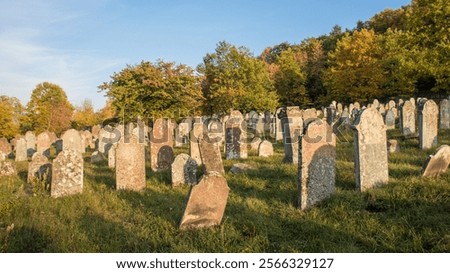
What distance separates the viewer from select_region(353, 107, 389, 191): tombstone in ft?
24.0

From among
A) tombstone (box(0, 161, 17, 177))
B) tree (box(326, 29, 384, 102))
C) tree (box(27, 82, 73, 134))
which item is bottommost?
tombstone (box(0, 161, 17, 177))

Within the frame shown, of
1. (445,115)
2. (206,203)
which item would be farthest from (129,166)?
(445,115)

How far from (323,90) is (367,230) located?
150 ft

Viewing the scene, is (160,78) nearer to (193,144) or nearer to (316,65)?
(193,144)

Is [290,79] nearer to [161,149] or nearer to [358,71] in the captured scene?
[358,71]

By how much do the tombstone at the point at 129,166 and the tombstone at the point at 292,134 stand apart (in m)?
4.77

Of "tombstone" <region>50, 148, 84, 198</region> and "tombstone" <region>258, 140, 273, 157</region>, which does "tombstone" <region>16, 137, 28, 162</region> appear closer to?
"tombstone" <region>50, 148, 84, 198</region>

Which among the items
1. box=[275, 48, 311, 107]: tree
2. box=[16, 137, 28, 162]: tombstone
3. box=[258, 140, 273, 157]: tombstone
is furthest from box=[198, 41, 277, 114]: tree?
box=[258, 140, 273, 157]: tombstone

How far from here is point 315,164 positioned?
6.76m

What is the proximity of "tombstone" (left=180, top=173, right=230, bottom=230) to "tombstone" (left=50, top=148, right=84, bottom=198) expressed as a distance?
4.27 m

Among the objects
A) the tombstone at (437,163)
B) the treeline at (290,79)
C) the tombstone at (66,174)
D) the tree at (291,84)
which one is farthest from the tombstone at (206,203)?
the tree at (291,84)

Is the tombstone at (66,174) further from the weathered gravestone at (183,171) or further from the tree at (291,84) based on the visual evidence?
the tree at (291,84)

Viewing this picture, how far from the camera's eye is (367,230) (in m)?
5.21

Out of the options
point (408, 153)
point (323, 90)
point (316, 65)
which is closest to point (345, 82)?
point (323, 90)
